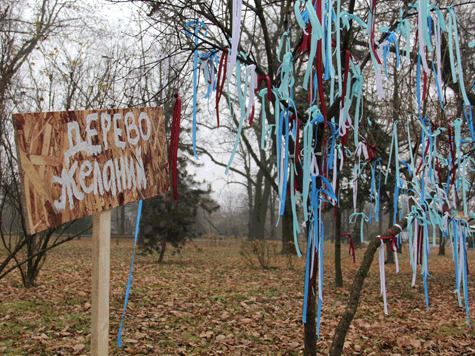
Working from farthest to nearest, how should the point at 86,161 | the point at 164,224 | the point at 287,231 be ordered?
the point at 287,231 < the point at 164,224 < the point at 86,161

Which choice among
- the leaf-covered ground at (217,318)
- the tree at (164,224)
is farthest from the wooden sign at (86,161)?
the tree at (164,224)

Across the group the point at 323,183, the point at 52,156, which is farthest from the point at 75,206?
the point at 323,183

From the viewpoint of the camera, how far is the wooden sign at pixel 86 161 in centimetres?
203

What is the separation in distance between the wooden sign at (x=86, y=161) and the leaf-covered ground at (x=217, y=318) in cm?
238

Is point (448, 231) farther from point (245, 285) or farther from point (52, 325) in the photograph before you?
point (245, 285)

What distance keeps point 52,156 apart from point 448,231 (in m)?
3.03

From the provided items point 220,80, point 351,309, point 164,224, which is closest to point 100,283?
point 220,80

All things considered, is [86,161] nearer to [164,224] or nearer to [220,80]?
[220,80]

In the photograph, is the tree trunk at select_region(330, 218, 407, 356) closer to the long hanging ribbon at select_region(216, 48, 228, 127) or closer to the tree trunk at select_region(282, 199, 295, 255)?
the long hanging ribbon at select_region(216, 48, 228, 127)

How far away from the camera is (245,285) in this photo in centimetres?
847

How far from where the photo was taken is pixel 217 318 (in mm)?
5805

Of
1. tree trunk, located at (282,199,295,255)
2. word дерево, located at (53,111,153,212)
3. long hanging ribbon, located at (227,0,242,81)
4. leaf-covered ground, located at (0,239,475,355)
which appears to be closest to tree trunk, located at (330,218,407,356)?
leaf-covered ground, located at (0,239,475,355)

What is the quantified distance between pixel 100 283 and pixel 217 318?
142 inches

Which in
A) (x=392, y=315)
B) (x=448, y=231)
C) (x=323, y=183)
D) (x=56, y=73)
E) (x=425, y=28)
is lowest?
(x=392, y=315)
